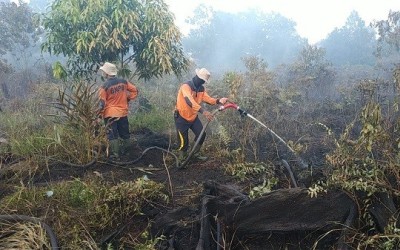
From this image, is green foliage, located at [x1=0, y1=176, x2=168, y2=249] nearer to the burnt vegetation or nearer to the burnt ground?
the burnt vegetation

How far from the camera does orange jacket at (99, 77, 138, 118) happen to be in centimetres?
525

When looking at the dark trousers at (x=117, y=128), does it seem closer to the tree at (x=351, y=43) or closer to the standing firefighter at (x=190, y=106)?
the standing firefighter at (x=190, y=106)

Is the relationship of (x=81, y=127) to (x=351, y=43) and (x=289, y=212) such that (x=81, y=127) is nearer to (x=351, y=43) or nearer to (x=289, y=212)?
(x=289, y=212)

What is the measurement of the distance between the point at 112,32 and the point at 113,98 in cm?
197

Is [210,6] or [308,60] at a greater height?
[210,6]

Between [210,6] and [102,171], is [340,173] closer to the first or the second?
[102,171]

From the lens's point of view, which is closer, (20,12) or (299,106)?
(299,106)

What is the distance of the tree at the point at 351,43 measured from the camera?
97.3 feet

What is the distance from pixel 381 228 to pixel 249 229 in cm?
108

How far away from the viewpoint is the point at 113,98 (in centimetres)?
540

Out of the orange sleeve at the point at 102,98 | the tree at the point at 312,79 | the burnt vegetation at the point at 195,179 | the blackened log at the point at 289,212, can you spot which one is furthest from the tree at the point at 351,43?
the blackened log at the point at 289,212

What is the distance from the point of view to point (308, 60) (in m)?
15.1

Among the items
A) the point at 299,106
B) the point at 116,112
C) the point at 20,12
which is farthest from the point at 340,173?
the point at 20,12

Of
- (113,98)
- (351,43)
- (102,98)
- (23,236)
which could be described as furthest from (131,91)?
(351,43)
